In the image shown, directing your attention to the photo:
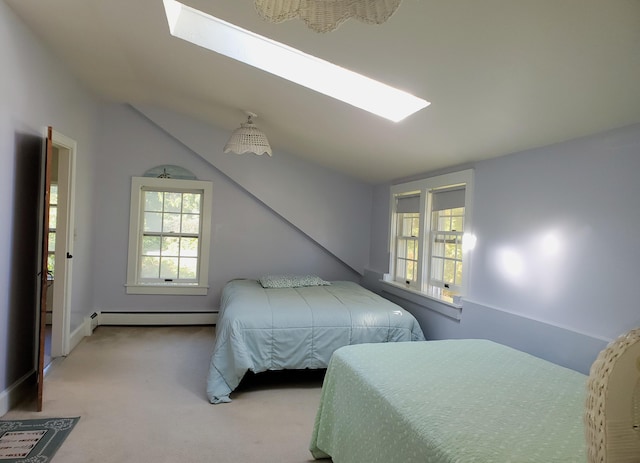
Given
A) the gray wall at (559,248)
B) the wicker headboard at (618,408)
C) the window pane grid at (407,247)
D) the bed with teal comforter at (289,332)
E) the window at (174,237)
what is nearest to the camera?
the wicker headboard at (618,408)

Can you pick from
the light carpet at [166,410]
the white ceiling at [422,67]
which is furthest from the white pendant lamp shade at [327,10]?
the light carpet at [166,410]

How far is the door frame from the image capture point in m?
3.52

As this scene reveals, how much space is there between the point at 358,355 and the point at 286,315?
1244 mm

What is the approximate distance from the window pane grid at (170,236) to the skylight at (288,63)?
8.73 ft

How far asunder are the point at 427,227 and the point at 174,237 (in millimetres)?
3119

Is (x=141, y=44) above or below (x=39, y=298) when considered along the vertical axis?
above

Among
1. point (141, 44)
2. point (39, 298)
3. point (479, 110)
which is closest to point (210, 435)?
point (39, 298)

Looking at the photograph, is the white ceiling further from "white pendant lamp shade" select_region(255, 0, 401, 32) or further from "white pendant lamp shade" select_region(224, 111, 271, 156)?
"white pendant lamp shade" select_region(255, 0, 401, 32)

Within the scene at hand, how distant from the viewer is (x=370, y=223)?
17.0 ft

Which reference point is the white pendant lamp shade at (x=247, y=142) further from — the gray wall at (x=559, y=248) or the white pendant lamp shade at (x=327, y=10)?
the white pendant lamp shade at (x=327, y=10)

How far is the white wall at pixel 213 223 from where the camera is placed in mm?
4758

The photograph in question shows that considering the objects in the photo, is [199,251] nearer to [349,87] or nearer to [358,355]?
[349,87]

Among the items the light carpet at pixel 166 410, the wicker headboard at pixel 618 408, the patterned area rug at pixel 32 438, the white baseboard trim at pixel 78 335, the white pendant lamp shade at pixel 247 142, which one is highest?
the white pendant lamp shade at pixel 247 142

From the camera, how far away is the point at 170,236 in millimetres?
4988
